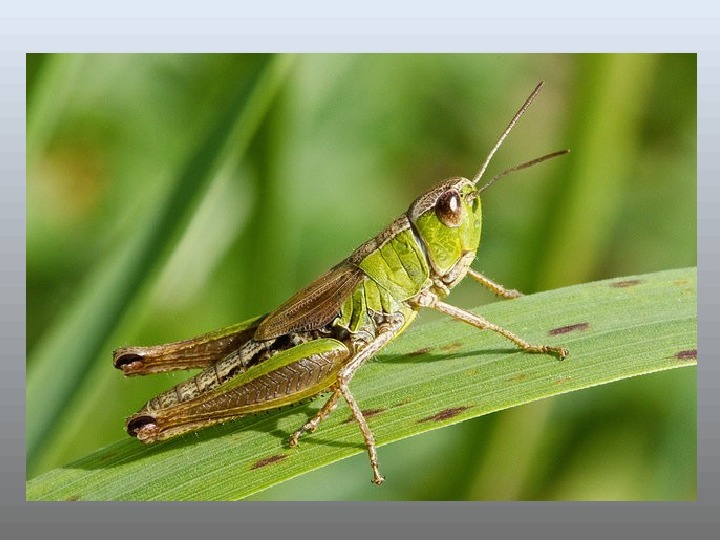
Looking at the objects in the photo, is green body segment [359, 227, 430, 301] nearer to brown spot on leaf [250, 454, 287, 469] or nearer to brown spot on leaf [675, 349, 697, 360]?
brown spot on leaf [250, 454, 287, 469]

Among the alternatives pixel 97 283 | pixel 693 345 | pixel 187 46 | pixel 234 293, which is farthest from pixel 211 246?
pixel 693 345

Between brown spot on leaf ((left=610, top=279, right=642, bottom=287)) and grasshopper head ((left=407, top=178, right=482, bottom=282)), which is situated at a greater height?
grasshopper head ((left=407, top=178, right=482, bottom=282))

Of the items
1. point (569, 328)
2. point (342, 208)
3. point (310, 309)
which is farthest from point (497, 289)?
point (342, 208)

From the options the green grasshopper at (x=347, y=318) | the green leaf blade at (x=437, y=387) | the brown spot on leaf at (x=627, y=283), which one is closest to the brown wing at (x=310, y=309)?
the green grasshopper at (x=347, y=318)

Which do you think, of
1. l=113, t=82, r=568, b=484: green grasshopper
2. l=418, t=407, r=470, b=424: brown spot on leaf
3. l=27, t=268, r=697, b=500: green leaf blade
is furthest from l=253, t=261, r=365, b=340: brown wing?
l=418, t=407, r=470, b=424: brown spot on leaf

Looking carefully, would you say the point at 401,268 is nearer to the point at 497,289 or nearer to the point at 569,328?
the point at 497,289
